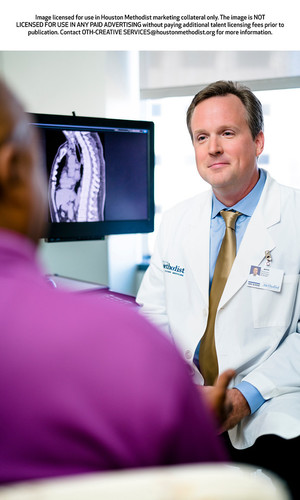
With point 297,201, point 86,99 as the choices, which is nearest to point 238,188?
point 297,201

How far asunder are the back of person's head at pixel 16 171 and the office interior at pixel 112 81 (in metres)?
1.53

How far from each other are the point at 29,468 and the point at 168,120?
2003 mm

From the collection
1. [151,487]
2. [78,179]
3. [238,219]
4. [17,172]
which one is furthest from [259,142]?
[151,487]

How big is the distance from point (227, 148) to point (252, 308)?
0.43m

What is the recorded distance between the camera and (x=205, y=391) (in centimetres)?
111

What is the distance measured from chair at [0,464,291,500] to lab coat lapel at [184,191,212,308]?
3.24 feet

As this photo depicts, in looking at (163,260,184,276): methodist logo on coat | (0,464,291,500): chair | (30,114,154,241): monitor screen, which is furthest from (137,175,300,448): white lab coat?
(0,464,291,500): chair

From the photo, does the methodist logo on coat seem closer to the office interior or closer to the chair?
the office interior

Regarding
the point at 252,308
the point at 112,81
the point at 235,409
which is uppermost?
the point at 112,81

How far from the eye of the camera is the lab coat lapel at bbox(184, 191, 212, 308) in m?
1.35

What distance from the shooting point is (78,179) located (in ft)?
5.28

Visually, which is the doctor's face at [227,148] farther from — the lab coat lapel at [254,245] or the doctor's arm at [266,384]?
the doctor's arm at [266,384]

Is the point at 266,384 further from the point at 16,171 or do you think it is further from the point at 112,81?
the point at 112,81
